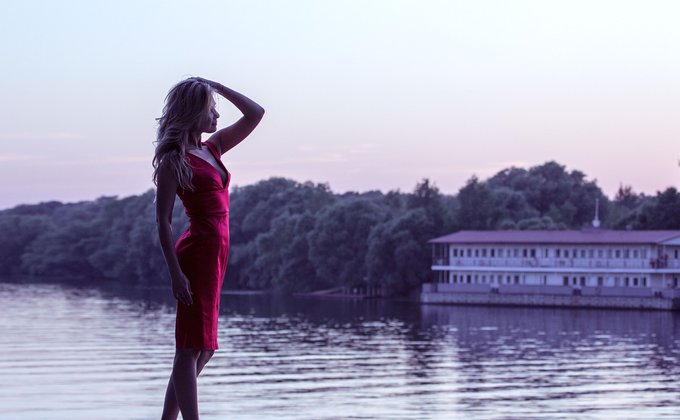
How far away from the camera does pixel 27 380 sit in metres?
34.0

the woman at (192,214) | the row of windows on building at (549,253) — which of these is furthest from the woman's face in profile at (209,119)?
the row of windows on building at (549,253)

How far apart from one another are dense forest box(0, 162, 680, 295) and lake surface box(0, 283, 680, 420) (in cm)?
2187

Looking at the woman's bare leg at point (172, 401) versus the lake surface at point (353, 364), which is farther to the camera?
the lake surface at point (353, 364)

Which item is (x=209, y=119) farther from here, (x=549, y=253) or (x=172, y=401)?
(x=549, y=253)

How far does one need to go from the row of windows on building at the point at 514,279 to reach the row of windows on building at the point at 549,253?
1.87 meters

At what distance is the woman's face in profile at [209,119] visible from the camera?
5590 mm

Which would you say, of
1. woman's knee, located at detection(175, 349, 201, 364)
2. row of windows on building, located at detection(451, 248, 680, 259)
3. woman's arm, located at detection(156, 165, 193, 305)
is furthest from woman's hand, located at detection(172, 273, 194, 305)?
row of windows on building, located at detection(451, 248, 680, 259)

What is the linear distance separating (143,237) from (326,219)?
33397 mm

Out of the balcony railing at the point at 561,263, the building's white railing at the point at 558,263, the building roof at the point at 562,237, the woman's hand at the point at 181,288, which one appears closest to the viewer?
the woman's hand at the point at 181,288

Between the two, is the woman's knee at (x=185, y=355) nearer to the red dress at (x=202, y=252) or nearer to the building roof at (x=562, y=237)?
the red dress at (x=202, y=252)

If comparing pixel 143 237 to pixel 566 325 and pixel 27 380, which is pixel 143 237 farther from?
pixel 27 380

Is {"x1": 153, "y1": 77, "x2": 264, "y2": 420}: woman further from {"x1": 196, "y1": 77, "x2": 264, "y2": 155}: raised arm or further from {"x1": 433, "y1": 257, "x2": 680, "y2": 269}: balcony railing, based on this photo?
{"x1": 433, "y1": 257, "x2": 680, "y2": 269}: balcony railing

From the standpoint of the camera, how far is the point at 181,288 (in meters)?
5.43

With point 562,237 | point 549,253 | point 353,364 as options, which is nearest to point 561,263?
point 549,253
